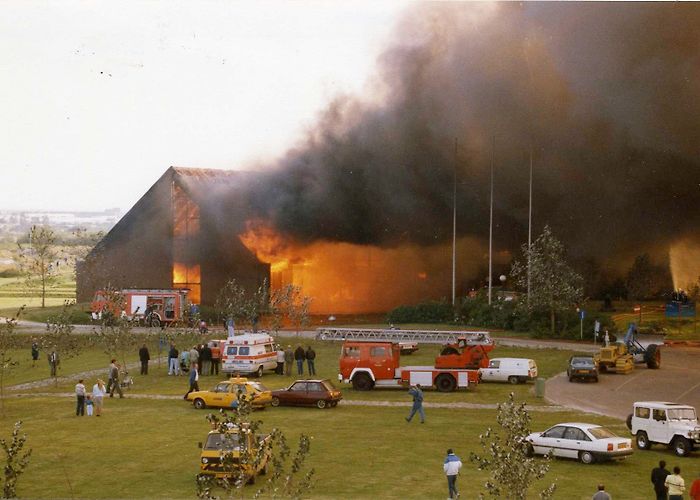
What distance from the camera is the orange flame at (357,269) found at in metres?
77.0

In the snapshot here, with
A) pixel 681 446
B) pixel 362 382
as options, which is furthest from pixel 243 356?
pixel 681 446

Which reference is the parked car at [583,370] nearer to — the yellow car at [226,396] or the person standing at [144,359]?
the yellow car at [226,396]

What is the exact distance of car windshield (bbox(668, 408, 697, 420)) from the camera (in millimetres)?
28000

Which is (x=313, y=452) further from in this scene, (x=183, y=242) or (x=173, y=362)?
(x=183, y=242)

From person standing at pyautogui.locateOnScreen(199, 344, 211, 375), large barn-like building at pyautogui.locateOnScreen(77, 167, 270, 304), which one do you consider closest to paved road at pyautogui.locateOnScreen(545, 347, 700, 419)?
person standing at pyautogui.locateOnScreen(199, 344, 211, 375)

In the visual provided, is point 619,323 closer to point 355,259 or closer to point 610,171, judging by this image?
point 610,171

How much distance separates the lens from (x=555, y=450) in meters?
26.7

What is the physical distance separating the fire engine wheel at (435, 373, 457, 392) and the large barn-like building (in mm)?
38138

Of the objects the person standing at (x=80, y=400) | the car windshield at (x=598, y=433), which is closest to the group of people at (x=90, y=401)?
the person standing at (x=80, y=400)

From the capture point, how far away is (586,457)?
85.9 feet

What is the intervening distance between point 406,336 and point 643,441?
18.2 m

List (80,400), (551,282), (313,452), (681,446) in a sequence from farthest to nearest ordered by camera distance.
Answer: (551,282) → (80,400) → (681,446) → (313,452)

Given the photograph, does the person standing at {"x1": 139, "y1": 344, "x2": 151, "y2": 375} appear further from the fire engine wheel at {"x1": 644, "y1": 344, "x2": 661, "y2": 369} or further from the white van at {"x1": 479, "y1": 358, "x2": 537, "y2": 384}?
the fire engine wheel at {"x1": 644, "y1": 344, "x2": 661, "y2": 369}

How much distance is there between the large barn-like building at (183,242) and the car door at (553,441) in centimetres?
5108
